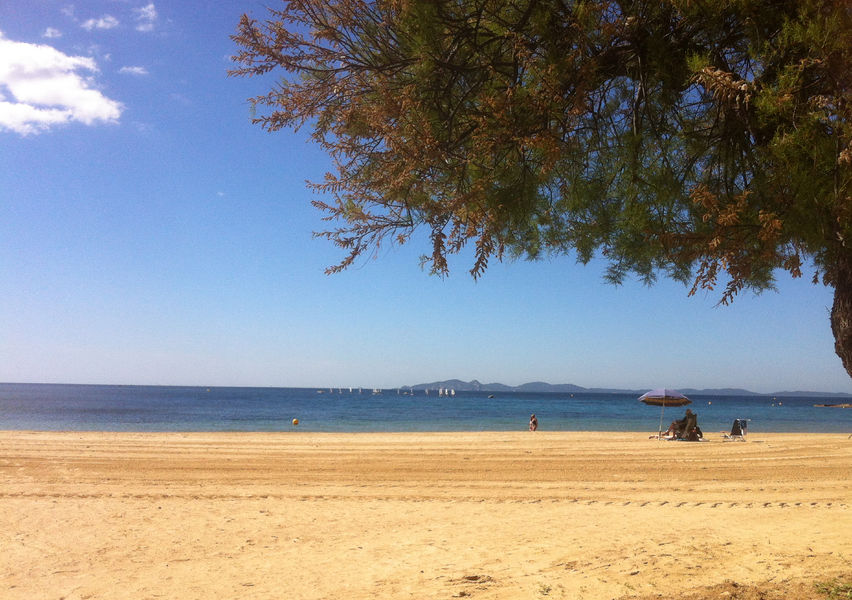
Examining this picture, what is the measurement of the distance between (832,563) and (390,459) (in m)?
11.5

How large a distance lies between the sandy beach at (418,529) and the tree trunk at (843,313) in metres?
2.27

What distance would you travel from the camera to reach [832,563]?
6137 mm

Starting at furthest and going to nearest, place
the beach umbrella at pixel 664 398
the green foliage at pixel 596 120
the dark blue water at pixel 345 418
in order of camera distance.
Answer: the dark blue water at pixel 345 418 < the beach umbrella at pixel 664 398 < the green foliage at pixel 596 120

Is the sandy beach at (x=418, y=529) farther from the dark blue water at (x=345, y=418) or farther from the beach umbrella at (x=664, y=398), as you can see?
the dark blue water at (x=345, y=418)

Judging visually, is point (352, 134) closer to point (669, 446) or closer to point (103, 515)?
point (103, 515)

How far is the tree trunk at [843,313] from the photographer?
398 centimetres

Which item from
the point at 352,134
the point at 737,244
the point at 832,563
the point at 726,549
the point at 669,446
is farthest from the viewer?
the point at 669,446

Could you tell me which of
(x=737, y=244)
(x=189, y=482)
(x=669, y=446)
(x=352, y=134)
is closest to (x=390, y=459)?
(x=189, y=482)

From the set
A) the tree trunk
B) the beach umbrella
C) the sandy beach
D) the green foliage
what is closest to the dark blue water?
the beach umbrella

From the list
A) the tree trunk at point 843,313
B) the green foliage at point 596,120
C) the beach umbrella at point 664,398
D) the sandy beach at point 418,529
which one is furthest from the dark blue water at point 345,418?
the tree trunk at point 843,313

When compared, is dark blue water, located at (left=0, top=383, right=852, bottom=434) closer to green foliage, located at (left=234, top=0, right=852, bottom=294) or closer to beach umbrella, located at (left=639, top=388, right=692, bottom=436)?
beach umbrella, located at (left=639, top=388, right=692, bottom=436)

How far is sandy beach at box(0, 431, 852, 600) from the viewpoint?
19.5ft

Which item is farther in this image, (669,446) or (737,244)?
(669,446)

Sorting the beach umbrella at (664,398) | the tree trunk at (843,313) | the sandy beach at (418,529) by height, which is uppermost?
the tree trunk at (843,313)
